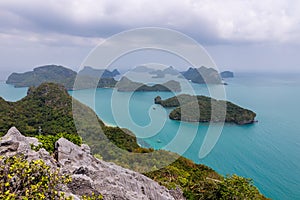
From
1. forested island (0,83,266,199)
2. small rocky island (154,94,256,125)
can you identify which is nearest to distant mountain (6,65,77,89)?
small rocky island (154,94,256,125)

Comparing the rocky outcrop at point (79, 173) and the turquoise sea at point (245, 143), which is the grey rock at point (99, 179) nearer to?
the rocky outcrop at point (79, 173)

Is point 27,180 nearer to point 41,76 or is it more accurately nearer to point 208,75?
point 208,75

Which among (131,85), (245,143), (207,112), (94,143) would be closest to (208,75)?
(131,85)

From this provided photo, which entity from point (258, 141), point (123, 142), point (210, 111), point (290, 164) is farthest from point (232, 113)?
point (123, 142)

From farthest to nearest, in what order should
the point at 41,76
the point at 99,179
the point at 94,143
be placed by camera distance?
the point at 41,76
the point at 94,143
the point at 99,179

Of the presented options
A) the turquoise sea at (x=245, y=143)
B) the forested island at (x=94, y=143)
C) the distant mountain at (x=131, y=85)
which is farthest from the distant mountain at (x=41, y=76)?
the distant mountain at (x=131, y=85)

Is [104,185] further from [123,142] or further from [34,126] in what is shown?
[34,126]
